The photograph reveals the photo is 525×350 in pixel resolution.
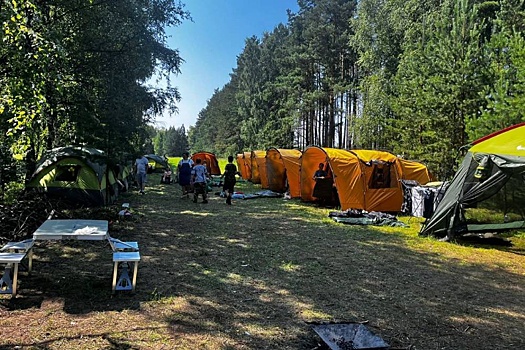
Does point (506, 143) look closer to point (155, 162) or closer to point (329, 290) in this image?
point (329, 290)

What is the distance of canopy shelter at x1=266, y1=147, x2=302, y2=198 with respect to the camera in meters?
15.5

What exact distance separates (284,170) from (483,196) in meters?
10.2

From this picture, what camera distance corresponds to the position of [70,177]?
1072 centimetres

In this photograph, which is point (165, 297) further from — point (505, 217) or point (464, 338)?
point (505, 217)

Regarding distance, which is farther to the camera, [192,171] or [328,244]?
[192,171]

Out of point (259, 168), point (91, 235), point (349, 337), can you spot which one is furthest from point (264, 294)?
point (259, 168)

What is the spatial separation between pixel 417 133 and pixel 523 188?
8.05 m

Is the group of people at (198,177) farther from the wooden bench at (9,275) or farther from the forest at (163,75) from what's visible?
the wooden bench at (9,275)

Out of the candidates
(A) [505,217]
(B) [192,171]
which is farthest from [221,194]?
(A) [505,217]

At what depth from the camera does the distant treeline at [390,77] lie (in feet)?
43.2

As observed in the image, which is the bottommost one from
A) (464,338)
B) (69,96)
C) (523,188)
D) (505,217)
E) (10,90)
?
(464,338)

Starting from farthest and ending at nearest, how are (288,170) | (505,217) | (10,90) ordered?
1. (288,170)
2. (505,217)
3. (10,90)

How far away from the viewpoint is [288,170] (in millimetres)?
15680

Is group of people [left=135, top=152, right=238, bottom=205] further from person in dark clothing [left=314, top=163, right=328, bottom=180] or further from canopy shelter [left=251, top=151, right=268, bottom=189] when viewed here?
canopy shelter [left=251, top=151, right=268, bottom=189]
